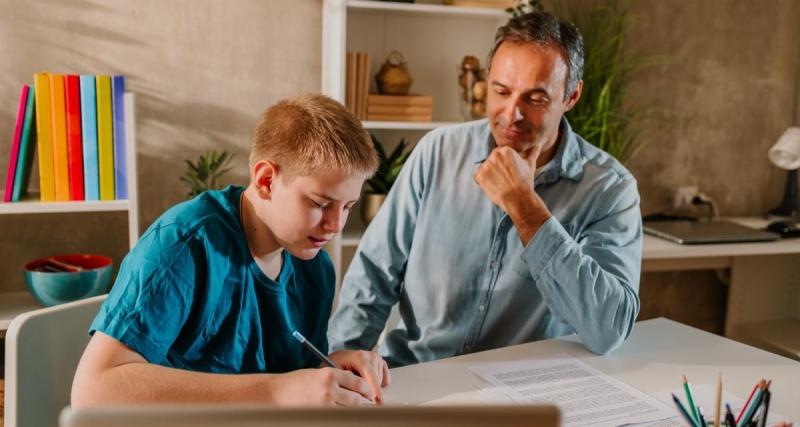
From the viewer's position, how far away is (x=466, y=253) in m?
1.70

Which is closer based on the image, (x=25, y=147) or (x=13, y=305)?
(x=25, y=147)

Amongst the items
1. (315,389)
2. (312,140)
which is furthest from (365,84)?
(315,389)

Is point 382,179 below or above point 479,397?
above

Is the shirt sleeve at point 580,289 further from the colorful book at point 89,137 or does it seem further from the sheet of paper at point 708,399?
the colorful book at point 89,137

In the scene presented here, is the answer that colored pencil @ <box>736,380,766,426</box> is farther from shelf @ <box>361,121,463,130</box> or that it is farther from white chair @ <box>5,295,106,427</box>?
shelf @ <box>361,121,463,130</box>

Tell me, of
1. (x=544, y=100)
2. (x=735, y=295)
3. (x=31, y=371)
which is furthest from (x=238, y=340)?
(x=735, y=295)

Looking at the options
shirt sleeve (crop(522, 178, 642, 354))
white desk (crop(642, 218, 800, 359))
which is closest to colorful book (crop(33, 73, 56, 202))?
shirt sleeve (crop(522, 178, 642, 354))

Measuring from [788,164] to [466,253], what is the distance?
212 cm

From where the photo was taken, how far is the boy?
1.01 meters

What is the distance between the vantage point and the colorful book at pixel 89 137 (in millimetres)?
2211

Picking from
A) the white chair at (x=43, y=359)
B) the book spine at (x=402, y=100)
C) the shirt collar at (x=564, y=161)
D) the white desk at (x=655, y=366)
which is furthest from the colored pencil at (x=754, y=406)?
the book spine at (x=402, y=100)

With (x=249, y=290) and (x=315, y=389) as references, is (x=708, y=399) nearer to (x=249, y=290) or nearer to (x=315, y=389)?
(x=315, y=389)

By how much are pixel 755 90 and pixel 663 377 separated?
245cm

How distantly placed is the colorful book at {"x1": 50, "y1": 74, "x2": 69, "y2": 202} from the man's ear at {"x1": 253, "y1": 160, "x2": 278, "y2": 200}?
50.7 inches
